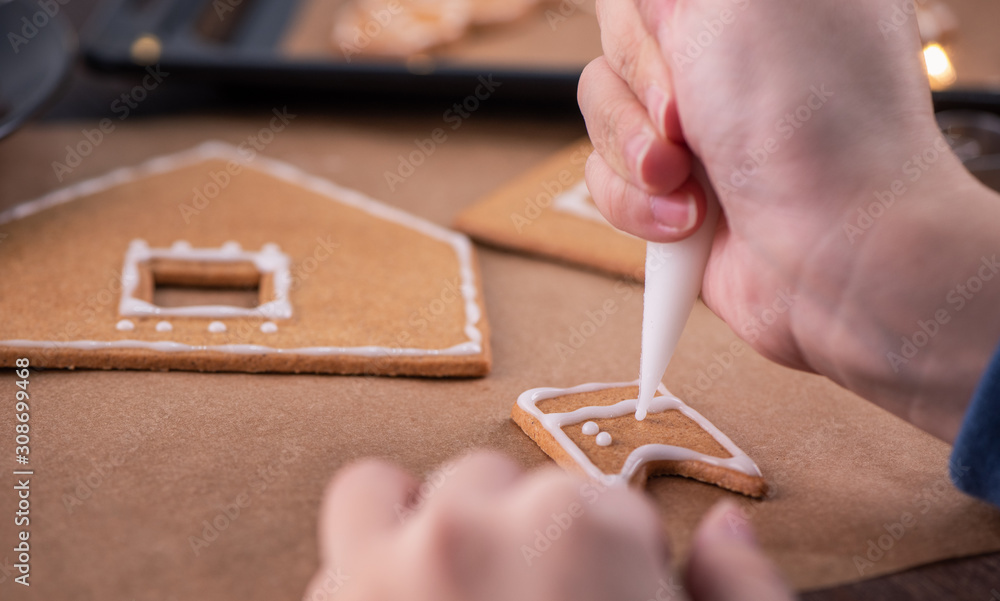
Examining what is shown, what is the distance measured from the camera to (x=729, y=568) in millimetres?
612

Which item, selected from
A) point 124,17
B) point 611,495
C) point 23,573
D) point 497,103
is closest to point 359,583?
point 611,495

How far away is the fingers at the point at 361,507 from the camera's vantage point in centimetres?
63

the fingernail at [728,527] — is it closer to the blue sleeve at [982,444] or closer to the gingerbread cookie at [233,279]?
the blue sleeve at [982,444]

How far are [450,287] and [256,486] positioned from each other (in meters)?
0.43

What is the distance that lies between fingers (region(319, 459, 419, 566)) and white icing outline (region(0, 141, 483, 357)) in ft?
1.11

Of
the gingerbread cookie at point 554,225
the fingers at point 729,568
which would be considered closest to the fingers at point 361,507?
the fingers at point 729,568

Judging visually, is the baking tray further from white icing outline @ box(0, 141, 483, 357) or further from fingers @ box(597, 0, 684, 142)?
fingers @ box(597, 0, 684, 142)

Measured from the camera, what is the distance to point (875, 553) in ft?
2.52

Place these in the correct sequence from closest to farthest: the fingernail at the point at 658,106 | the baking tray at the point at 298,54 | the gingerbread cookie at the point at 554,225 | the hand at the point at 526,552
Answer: the hand at the point at 526,552 → the fingernail at the point at 658,106 → the gingerbread cookie at the point at 554,225 → the baking tray at the point at 298,54

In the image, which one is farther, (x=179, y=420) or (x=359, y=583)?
(x=179, y=420)

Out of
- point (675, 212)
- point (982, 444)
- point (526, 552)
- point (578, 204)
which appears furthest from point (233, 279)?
point (982, 444)

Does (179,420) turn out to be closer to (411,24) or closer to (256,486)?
(256,486)

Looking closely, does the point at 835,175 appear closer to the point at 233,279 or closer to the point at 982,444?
the point at 982,444

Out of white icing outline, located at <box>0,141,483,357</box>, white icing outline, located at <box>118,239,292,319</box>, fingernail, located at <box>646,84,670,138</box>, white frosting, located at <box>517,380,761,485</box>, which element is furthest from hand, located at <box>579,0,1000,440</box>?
white icing outline, located at <box>118,239,292,319</box>
